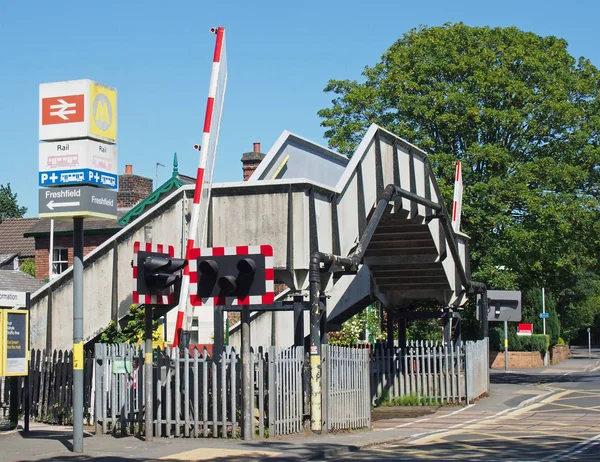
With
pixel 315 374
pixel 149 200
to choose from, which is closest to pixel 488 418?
pixel 315 374

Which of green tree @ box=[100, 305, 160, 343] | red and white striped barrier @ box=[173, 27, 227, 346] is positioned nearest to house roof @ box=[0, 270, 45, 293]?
green tree @ box=[100, 305, 160, 343]

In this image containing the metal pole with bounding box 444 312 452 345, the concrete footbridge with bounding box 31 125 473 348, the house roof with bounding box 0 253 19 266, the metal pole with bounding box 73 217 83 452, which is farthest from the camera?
the house roof with bounding box 0 253 19 266

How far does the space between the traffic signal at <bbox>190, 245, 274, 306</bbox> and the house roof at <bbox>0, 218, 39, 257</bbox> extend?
3930 cm

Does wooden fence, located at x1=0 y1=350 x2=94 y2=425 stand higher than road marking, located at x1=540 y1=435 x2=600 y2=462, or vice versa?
wooden fence, located at x1=0 y1=350 x2=94 y2=425

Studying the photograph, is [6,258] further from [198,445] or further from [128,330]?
[198,445]

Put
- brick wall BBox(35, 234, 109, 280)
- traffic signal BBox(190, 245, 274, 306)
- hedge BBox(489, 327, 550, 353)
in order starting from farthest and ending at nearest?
1. hedge BBox(489, 327, 550, 353)
2. brick wall BBox(35, 234, 109, 280)
3. traffic signal BBox(190, 245, 274, 306)

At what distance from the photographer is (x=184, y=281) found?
49.8 feet

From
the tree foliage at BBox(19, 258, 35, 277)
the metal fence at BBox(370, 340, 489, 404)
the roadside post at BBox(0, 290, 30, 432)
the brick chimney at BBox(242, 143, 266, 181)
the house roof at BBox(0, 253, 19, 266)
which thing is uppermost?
the brick chimney at BBox(242, 143, 266, 181)

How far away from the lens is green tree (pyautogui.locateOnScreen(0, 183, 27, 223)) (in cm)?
9781

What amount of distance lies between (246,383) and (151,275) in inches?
87.8

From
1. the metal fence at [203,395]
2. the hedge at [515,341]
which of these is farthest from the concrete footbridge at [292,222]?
the hedge at [515,341]

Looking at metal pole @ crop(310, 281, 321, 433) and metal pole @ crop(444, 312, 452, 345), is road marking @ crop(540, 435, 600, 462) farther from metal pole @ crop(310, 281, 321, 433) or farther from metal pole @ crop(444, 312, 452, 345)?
metal pole @ crop(444, 312, 452, 345)

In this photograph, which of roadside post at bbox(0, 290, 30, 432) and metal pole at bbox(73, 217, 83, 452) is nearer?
metal pole at bbox(73, 217, 83, 452)

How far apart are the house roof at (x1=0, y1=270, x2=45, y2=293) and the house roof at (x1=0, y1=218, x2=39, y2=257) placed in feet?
52.5
